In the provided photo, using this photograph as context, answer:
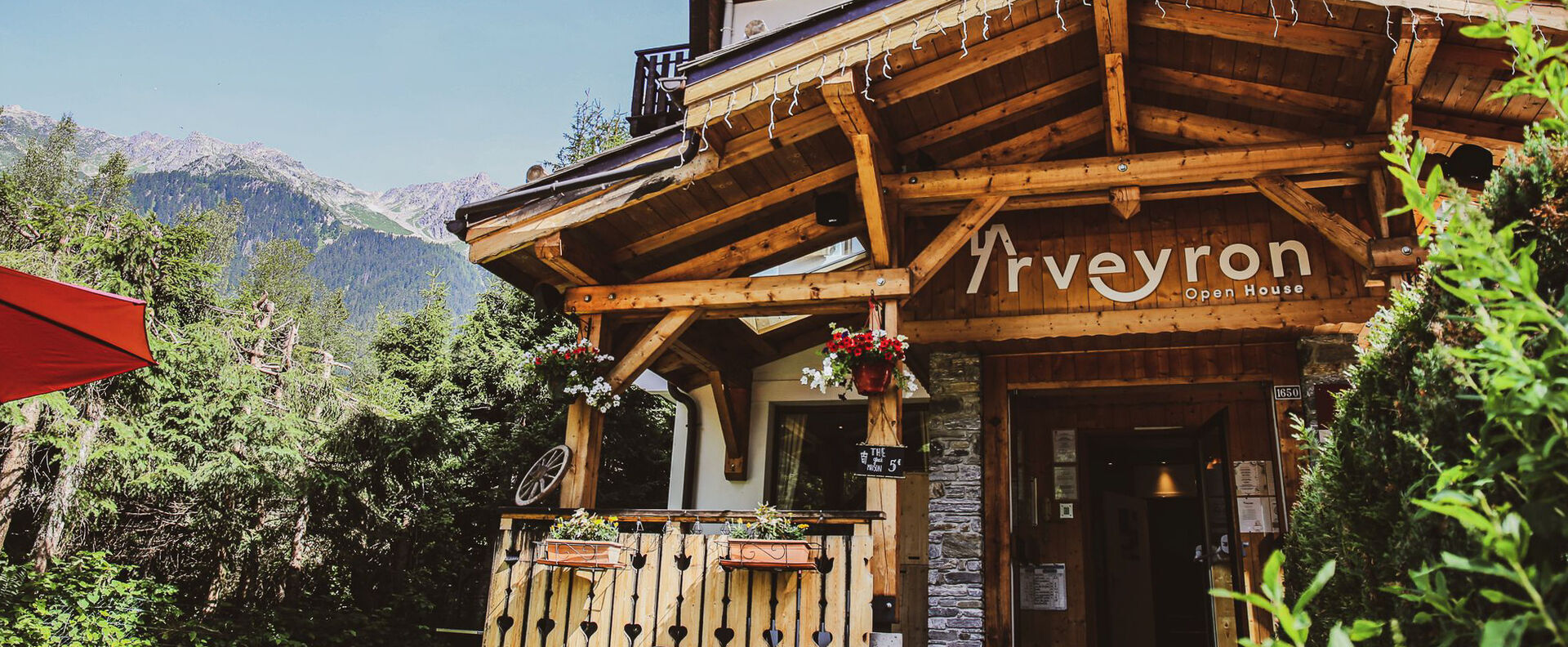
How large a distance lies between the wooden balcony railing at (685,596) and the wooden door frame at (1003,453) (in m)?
1.71

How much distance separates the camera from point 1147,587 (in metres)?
8.88

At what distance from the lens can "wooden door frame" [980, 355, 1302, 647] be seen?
6582 millimetres

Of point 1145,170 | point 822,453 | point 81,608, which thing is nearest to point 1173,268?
point 1145,170

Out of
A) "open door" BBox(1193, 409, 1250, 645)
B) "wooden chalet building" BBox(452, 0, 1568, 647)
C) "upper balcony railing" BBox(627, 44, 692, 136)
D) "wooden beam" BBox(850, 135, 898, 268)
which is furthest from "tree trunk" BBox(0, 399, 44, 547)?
"open door" BBox(1193, 409, 1250, 645)

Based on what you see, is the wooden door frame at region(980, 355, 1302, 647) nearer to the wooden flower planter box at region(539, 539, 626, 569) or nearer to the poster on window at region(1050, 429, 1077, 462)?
the poster on window at region(1050, 429, 1077, 462)

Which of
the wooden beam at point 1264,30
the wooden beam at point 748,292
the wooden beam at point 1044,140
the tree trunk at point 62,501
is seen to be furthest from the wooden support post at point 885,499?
the tree trunk at point 62,501

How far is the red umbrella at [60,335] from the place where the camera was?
3711 mm

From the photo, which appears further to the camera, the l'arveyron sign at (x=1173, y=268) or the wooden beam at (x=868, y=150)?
the l'arveyron sign at (x=1173, y=268)

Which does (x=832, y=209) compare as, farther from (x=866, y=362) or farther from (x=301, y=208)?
(x=301, y=208)

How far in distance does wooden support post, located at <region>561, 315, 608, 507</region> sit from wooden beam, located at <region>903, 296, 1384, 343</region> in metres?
2.55

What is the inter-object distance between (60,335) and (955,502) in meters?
5.26

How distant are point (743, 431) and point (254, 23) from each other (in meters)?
105

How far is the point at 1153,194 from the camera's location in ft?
20.6

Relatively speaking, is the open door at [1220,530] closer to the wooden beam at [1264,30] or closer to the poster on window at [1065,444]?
the poster on window at [1065,444]
